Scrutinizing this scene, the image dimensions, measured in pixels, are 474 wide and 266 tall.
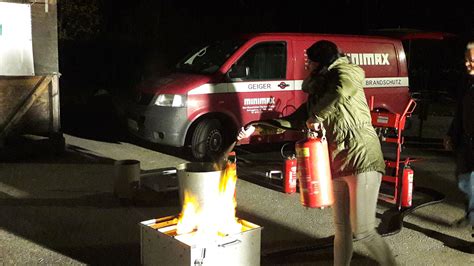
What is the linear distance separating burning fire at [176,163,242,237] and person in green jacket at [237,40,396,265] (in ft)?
2.67

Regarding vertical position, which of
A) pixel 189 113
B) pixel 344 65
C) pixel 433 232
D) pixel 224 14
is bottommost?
pixel 433 232

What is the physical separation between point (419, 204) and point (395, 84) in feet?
15.8

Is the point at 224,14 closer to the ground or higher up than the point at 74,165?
higher up

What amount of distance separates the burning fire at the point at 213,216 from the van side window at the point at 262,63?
5.02 meters

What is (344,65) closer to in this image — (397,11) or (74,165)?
(74,165)

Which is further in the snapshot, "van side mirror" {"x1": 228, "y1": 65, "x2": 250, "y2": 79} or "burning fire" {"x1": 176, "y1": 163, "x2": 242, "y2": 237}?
"van side mirror" {"x1": 228, "y1": 65, "x2": 250, "y2": 79}

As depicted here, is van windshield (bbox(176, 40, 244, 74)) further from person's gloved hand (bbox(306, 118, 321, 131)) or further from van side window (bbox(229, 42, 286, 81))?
person's gloved hand (bbox(306, 118, 321, 131))

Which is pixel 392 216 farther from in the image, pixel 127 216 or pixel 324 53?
pixel 324 53

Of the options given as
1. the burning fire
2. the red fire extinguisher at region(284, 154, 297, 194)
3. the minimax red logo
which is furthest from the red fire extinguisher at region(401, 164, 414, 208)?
the minimax red logo

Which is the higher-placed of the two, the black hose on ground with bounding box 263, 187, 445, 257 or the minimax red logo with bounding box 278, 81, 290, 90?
the minimax red logo with bounding box 278, 81, 290, 90

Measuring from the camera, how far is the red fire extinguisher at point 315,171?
159 inches

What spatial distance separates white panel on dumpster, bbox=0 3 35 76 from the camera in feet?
29.7

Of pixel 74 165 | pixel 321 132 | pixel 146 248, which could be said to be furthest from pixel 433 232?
pixel 74 165

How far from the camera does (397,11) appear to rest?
25859mm
